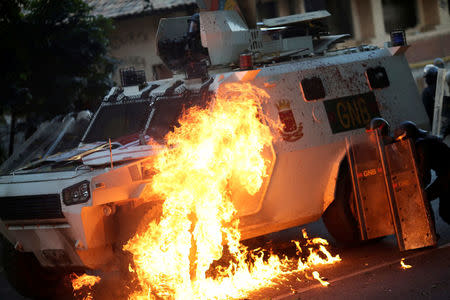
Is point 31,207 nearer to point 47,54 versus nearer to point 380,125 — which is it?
point 380,125

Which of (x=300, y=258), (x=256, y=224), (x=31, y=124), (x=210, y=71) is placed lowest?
(x=300, y=258)

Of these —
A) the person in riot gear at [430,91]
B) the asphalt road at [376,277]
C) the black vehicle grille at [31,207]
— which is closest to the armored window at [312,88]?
the asphalt road at [376,277]

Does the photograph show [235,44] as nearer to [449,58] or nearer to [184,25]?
[184,25]

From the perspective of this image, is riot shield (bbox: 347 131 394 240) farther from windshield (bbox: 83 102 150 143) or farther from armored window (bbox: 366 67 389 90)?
windshield (bbox: 83 102 150 143)

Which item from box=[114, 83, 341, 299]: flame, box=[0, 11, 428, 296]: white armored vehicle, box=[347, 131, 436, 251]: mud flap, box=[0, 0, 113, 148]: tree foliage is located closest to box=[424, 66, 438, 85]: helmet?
box=[0, 11, 428, 296]: white armored vehicle

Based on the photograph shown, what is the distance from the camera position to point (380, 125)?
6863mm

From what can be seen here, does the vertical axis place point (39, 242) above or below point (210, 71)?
below

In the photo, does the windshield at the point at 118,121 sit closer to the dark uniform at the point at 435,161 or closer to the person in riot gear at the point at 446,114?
the dark uniform at the point at 435,161

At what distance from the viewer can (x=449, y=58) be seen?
762 inches

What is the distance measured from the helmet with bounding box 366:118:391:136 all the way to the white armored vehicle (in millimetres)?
297

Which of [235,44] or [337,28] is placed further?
[337,28]

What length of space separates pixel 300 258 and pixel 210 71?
90.4 inches

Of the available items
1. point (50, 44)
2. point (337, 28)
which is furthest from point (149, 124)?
point (337, 28)

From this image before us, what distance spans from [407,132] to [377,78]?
0.88m
